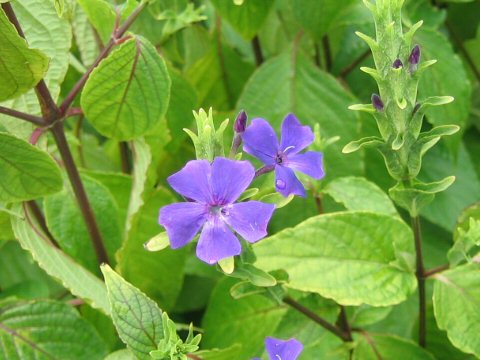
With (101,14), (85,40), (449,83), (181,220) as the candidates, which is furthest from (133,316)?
(449,83)

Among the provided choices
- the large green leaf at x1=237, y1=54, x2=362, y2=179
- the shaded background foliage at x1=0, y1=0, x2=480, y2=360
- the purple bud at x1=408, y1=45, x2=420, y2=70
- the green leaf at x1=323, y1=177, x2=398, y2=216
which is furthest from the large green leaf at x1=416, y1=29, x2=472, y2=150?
the purple bud at x1=408, y1=45, x2=420, y2=70

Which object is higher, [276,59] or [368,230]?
[276,59]

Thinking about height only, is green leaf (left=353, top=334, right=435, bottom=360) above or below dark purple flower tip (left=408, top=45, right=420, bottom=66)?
below

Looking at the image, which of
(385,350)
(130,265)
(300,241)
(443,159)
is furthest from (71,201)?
(443,159)

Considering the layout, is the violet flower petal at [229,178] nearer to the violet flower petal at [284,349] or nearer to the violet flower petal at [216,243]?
the violet flower petal at [216,243]

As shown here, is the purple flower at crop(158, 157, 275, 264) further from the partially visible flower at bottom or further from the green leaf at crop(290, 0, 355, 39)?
the green leaf at crop(290, 0, 355, 39)

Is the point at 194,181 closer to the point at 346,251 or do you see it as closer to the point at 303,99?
the point at 346,251

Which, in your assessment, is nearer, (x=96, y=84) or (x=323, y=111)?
(x=96, y=84)

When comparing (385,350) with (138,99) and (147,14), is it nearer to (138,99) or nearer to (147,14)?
(138,99)
